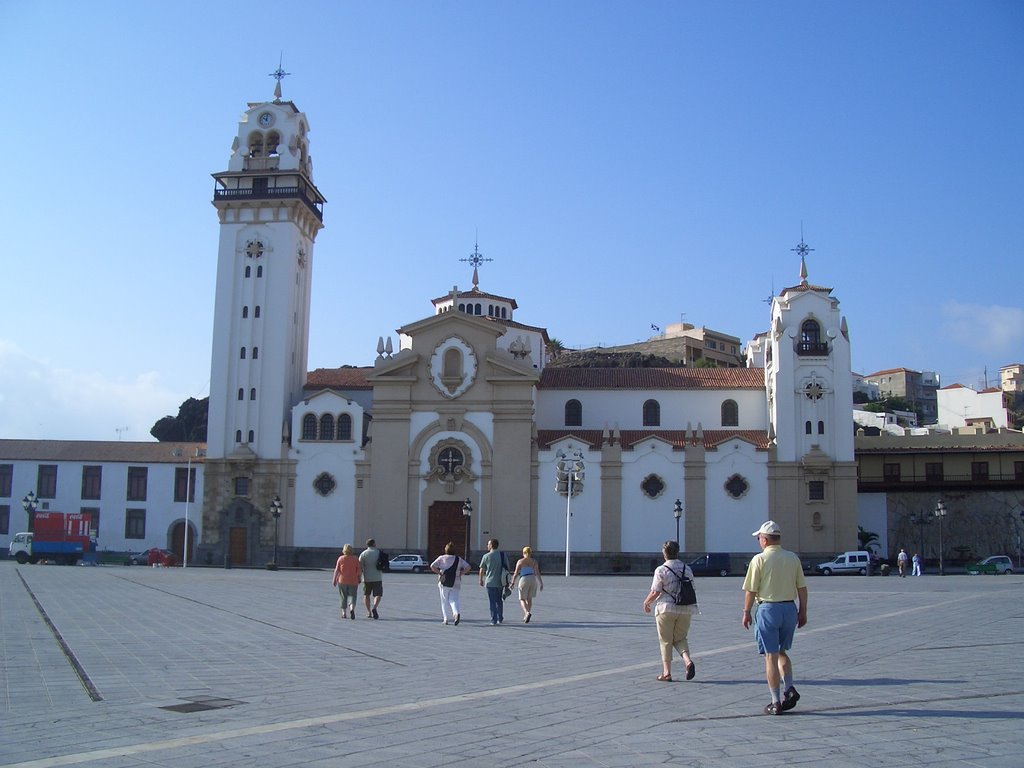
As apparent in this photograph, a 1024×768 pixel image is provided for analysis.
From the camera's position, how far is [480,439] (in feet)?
176

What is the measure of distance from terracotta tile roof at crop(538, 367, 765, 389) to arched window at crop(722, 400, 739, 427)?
1006mm

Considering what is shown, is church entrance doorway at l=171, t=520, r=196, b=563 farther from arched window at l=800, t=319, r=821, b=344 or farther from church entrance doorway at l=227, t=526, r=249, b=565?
arched window at l=800, t=319, r=821, b=344

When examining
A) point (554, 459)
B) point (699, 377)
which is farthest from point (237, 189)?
point (699, 377)

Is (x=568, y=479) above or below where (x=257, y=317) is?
below

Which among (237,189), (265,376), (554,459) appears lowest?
(554,459)

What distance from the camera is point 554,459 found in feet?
176

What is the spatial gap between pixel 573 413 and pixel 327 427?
14191mm

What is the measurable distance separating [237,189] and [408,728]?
52.9 m

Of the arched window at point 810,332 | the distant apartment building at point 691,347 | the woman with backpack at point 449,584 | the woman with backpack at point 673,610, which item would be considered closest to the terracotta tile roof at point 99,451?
the arched window at point 810,332

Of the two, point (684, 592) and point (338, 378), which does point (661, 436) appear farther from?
point (684, 592)

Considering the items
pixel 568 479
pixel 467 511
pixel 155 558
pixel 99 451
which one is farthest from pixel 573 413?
pixel 99 451

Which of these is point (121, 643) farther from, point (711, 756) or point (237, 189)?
point (237, 189)

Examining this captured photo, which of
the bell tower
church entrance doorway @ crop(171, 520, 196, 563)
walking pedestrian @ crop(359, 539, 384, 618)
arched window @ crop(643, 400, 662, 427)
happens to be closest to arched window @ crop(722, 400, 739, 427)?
arched window @ crop(643, 400, 662, 427)

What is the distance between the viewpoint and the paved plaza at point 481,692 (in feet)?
26.6
